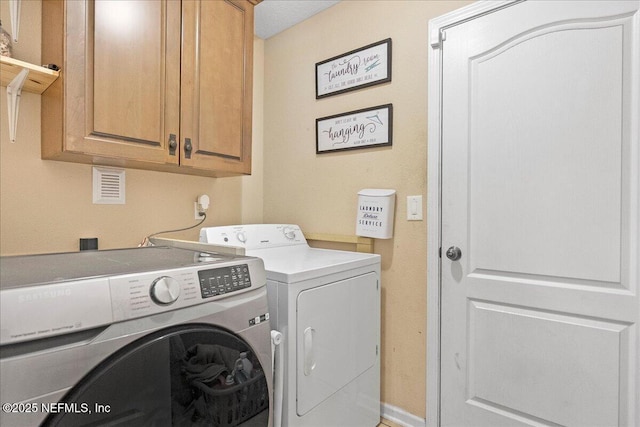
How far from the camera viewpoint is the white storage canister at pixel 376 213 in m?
1.82

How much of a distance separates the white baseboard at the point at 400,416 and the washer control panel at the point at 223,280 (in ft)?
4.42

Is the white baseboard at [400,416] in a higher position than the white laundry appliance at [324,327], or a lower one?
lower

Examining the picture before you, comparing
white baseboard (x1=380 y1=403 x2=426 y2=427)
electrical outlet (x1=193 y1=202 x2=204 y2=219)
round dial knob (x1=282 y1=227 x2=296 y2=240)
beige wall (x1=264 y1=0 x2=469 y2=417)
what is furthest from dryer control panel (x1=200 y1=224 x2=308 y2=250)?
white baseboard (x1=380 y1=403 x2=426 y2=427)

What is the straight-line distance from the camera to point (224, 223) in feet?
7.30

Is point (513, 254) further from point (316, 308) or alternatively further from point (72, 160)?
point (72, 160)

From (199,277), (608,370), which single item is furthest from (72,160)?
(608,370)

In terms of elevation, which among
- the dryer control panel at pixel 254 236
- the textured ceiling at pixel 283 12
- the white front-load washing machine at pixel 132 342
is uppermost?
the textured ceiling at pixel 283 12

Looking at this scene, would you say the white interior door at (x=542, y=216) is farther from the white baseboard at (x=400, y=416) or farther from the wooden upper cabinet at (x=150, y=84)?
the wooden upper cabinet at (x=150, y=84)

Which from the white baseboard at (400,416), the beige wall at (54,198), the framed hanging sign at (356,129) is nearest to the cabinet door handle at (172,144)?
the beige wall at (54,198)

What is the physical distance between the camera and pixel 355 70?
2016 mm

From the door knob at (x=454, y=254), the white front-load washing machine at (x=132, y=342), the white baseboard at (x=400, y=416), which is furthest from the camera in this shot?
the white baseboard at (x=400, y=416)

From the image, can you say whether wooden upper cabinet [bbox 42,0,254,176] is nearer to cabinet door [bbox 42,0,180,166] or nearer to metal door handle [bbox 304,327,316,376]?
cabinet door [bbox 42,0,180,166]

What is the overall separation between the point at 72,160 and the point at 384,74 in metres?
1.63

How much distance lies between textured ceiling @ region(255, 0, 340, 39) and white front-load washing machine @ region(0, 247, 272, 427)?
1808 mm
